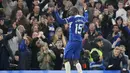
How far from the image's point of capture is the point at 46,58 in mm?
14781

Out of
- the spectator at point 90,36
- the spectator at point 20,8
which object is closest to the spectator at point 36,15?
the spectator at point 20,8

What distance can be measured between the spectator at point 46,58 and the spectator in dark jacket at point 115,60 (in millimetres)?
1502

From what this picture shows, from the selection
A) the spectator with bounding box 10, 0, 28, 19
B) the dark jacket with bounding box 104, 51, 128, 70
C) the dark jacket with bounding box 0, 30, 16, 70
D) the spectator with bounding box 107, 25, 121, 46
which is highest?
the spectator with bounding box 10, 0, 28, 19

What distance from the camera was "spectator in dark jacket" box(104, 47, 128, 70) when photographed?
1428 centimetres

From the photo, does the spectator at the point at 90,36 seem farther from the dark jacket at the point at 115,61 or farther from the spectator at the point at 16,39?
the spectator at the point at 16,39

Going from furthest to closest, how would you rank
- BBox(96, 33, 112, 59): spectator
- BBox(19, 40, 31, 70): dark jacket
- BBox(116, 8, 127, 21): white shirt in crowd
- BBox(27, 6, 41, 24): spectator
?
BBox(116, 8, 127, 21): white shirt in crowd < BBox(27, 6, 41, 24): spectator < BBox(96, 33, 112, 59): spectator < BBox(19, 40, 31, 70): dark jacket

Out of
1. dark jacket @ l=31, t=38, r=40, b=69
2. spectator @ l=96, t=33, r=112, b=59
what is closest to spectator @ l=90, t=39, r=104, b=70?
spectator @ l=96, t=33, r=112, b=59

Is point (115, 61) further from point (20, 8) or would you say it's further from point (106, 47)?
point (20, 8)

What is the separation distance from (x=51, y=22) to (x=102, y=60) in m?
2.36

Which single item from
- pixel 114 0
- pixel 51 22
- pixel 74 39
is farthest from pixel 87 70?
pixel 114 0

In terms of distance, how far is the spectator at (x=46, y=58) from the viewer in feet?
48.4

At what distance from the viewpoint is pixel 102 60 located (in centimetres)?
1466

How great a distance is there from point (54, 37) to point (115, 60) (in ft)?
6.80

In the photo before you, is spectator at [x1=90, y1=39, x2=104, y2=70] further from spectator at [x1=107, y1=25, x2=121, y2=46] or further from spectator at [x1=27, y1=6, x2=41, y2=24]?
spectator at [x1=27, y1=6, x2=41, y2=24]
